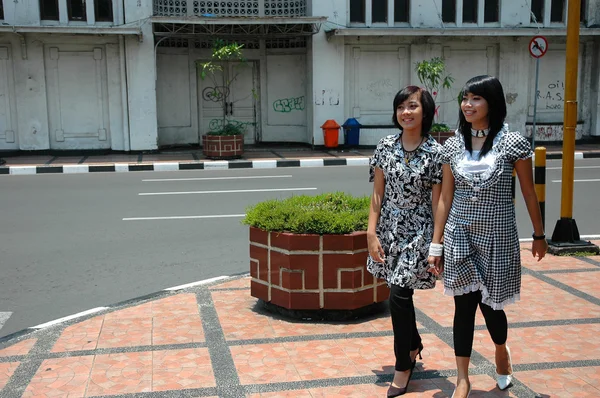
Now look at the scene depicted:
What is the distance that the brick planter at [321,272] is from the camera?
5176 millimetres

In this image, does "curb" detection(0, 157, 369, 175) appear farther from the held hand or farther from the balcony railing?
the held hand

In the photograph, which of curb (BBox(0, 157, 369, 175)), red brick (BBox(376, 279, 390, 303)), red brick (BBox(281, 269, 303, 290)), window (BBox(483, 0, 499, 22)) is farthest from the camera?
window (BBox(483, 0, 499, 22))

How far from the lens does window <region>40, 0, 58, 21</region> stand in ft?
61.7

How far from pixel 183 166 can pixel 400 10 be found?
8.58 m

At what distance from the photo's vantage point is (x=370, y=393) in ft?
13.3

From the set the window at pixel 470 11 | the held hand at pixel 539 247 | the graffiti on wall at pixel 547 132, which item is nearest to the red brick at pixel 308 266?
the held hand at pixel 539 247

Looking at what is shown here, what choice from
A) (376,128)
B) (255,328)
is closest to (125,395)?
(255,328)

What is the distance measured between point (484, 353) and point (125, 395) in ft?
7.70

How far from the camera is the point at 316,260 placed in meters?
5.21

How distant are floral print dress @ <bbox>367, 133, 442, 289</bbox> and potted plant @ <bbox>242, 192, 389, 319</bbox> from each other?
3.31 feet

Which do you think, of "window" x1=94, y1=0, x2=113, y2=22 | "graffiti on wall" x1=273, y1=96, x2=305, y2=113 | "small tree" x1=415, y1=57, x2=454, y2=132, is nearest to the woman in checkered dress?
"small tree" x1=415, y1=57, x2=454, y2=132

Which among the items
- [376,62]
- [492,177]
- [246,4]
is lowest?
[492,177]

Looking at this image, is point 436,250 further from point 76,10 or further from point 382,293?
point 76,10

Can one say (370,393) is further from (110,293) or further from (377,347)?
(110,293)
